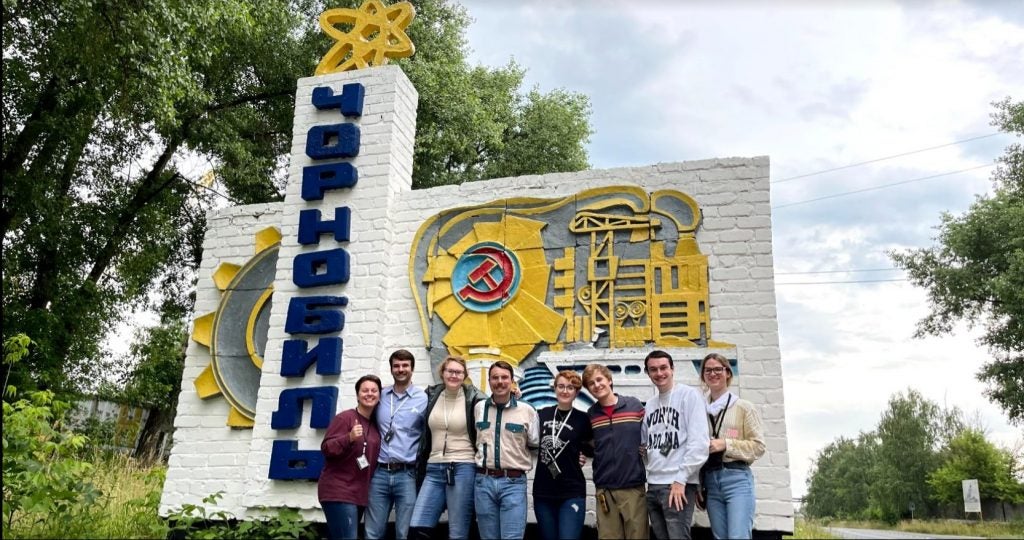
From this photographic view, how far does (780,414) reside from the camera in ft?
14.5

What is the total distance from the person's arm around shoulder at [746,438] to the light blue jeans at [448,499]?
1.36 m

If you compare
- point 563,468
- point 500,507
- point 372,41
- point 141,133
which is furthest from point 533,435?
point 141,133

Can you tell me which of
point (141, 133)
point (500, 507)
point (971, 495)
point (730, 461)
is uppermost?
point (141, 133)

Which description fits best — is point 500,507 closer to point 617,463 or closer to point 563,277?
point 617,463

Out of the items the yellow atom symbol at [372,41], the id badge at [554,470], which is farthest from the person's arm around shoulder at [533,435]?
the yellow atom symbol at [372,41]

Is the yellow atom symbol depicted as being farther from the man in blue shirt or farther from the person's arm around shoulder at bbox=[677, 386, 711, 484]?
the person's arm around shoulder at bbox=[677, 386, 711, 484]

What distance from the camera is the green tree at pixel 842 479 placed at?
39.7m

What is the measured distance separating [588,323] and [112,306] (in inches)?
362

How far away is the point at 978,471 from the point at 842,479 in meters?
24.8

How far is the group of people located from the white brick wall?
27.7 inches

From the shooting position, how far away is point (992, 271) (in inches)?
595

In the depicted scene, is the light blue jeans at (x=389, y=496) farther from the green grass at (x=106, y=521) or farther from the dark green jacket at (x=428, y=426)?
the green grass at (x=106, y=521)

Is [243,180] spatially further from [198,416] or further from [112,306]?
[198,416]

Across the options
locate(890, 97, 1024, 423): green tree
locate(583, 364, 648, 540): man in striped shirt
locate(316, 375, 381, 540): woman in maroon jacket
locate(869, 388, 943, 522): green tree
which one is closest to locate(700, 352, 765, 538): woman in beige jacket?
locate(583, 364, 648, 540): man in striped shirt
